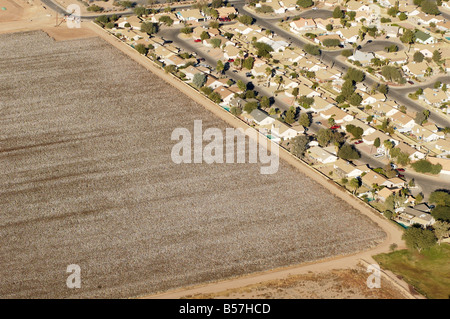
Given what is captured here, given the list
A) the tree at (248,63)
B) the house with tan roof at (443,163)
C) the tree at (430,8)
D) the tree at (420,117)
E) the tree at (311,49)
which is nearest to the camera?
the house with tan roof at (443,163)

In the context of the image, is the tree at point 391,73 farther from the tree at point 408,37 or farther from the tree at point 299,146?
the tree at point 299,146

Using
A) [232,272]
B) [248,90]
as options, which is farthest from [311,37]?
[232,272]

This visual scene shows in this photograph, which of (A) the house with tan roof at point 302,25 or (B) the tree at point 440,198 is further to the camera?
(A) the house with tan roof at point 302,25

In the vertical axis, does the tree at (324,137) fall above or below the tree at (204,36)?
below

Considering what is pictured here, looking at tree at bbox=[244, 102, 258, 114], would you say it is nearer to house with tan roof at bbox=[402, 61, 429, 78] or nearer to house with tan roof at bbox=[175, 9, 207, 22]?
house with tan roof at bbox=[402, 61, 429, 78]

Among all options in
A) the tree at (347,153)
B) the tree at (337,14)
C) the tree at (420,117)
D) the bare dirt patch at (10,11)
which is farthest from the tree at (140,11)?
the tree at (420,117)
